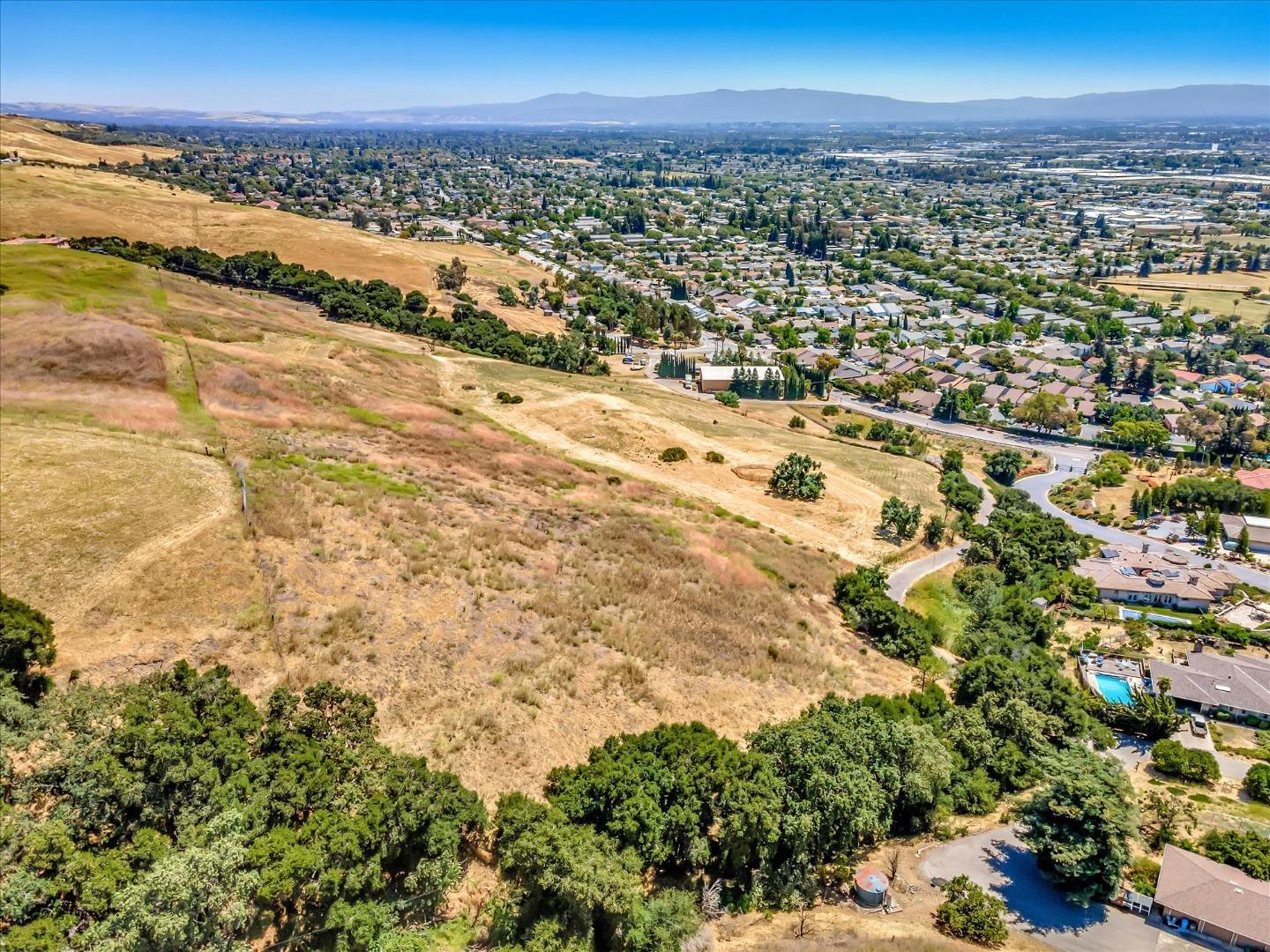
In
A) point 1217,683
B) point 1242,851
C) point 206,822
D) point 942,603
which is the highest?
point 206,822

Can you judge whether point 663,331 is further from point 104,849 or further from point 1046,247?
point 1046,247

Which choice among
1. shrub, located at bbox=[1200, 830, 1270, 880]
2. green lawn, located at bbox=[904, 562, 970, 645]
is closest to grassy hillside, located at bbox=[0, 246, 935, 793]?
green lawn, located at bbox=[904, 562, 970, 645]

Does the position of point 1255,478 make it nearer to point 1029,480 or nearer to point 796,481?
point 1029,480

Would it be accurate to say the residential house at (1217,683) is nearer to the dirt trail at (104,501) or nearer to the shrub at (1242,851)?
the shrub at (1242,851)

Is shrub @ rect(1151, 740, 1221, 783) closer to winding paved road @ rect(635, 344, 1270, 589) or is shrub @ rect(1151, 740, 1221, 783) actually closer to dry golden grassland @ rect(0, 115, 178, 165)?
winding paved road @ rect(635, 344, 1270, 589)

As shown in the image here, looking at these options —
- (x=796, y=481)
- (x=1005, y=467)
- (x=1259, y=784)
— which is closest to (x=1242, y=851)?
(x=1259, y=784)

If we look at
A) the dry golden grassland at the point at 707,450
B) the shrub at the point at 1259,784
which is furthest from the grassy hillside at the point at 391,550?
the shrub at the point at 1259,784
